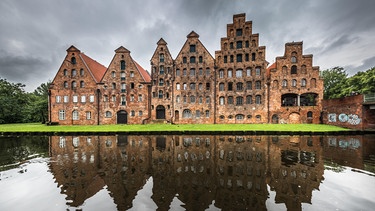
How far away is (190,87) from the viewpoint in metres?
31.8

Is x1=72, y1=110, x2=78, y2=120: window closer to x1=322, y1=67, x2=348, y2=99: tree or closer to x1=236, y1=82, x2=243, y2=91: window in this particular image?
x1=236, y1=82, x2=243, y2=91: window

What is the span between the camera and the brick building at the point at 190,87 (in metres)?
29.8

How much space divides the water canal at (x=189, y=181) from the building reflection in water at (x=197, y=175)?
0.04 meters

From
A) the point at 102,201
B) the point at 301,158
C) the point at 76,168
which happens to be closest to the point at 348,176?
the point at 301,158

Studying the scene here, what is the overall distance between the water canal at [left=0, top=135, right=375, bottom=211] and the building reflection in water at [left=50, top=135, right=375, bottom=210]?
0.12 feet

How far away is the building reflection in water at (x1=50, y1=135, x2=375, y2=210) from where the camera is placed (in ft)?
18.3

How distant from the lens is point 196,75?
104 feet

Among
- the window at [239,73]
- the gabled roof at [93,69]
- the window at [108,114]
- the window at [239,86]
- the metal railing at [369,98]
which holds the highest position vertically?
the gabled roof at [93,69]

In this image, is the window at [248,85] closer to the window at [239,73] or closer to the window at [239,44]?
the window at [239,73]

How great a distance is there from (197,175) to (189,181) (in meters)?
0.71

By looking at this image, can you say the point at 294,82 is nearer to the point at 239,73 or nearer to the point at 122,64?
the point at 239,73

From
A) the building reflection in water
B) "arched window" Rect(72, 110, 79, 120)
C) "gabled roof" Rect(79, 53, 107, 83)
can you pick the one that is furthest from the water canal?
"gabled roof" Rect(79, 53, 107, 83)

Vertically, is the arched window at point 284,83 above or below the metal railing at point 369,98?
above

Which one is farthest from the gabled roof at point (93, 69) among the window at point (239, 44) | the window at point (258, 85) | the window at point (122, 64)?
the window at point (258, 85)
